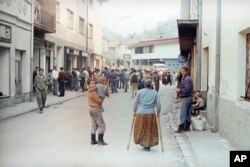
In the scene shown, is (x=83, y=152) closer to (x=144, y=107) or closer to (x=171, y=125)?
(x=144, y=107)

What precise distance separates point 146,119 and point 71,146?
1.38m

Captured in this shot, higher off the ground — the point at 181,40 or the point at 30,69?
the point at 181,40

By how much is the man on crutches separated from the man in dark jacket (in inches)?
78.8

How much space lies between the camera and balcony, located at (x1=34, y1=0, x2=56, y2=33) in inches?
676

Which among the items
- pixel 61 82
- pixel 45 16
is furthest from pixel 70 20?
pixel 61 82

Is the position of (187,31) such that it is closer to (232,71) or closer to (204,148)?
(232,71)

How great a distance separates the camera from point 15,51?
1537 cm

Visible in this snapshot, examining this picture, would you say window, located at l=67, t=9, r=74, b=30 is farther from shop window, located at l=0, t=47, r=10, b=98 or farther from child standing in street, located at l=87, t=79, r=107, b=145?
child standing in street, located at l=87, t=79, r=107, b=145

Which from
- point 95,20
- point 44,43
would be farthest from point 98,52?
point 44,43

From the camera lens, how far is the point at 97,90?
7.87 metres

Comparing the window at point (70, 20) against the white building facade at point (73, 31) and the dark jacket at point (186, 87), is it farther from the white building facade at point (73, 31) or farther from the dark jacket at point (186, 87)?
the dark jacket at point (186, 87)

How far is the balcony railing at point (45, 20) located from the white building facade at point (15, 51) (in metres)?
0.87

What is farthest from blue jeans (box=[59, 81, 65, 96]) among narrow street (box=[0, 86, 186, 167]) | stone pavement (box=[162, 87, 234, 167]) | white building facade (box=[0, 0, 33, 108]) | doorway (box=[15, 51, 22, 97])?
stone pavement (box=[162, 87, 234, 167])

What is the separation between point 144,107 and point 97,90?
0.97 m
